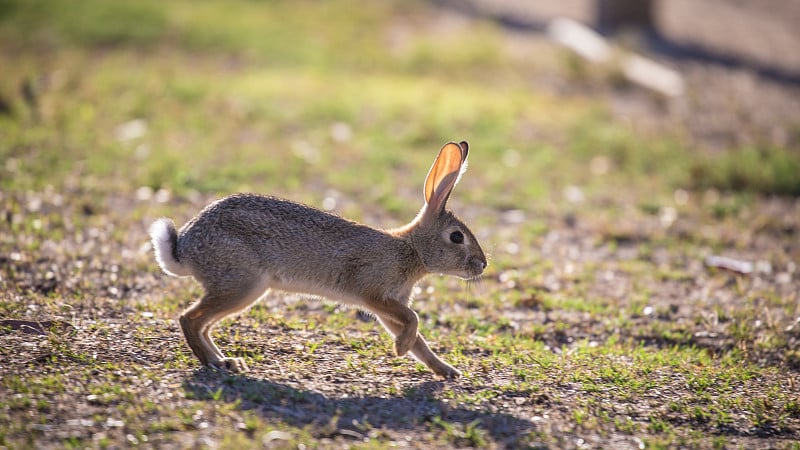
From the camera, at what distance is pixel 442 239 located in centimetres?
607

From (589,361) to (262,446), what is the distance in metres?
2.58

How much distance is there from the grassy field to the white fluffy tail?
53cm

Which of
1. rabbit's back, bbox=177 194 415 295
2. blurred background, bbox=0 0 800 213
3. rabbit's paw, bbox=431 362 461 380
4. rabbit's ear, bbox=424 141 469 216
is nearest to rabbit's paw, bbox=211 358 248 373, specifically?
rabbit's back, bbox=177 194 415 295

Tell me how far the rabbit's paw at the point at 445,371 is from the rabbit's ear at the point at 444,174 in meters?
1.06

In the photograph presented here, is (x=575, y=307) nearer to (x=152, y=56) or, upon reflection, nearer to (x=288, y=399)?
(x=288, y=399)

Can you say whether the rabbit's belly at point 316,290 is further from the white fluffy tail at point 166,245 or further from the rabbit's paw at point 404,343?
the white fluffy tail at point 166,245

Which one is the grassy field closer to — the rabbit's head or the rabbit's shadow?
the rabbit's shadow

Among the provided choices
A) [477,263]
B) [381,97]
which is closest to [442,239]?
[477,263]

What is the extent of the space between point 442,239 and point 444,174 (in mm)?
436

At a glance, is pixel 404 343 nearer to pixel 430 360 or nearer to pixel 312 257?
pixel 430 360

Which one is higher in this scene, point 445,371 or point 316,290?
point 316,290

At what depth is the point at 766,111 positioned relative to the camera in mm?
13617

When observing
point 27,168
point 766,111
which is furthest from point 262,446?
point 766,111

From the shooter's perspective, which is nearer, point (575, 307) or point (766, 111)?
point (575, 307)
